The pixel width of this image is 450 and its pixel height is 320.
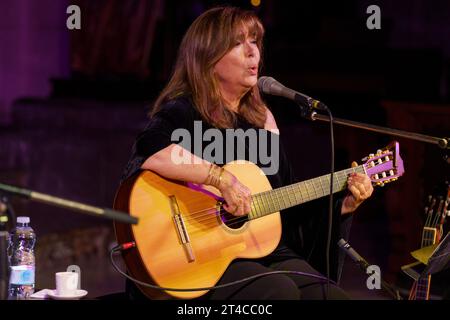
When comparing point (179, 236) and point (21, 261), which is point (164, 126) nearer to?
point (179, 236)

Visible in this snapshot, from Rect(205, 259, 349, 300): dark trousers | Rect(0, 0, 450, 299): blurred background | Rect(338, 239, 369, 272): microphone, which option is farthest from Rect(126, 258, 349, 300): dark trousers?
Rect(0, 0, 450, 299): blurred background

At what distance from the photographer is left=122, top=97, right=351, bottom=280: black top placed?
339 centimetres

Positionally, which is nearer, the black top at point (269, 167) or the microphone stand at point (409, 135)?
the microphone stand at point (409, 135)

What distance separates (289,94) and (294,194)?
49 cm

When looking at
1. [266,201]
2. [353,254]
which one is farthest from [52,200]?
[353,254]

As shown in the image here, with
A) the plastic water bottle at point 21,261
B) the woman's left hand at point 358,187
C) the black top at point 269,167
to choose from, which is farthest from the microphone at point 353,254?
the plastic water bottle at point 21,261

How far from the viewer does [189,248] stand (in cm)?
331

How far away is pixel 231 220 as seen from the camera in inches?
137

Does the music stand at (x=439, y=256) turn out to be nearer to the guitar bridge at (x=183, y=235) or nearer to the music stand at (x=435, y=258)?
the music stand at (x=435, y=258)

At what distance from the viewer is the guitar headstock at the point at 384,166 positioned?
3.61 metres

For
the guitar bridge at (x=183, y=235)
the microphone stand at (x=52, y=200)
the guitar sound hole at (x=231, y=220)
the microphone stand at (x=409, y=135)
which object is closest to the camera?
the microphone stand at (x=52, y=200)

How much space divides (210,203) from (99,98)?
5.26 meters
